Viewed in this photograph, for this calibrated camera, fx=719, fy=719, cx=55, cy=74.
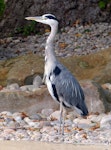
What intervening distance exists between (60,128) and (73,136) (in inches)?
15.0

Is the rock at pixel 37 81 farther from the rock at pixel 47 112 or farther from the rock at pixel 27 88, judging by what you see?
the rock at pixel 47 112

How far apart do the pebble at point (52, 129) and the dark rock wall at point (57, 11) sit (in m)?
8.33

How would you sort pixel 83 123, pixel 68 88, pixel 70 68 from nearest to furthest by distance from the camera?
pixel 68 88, pixel 83 123, pixel 70 68

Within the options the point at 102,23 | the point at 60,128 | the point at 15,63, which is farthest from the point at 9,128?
the point at 102,23

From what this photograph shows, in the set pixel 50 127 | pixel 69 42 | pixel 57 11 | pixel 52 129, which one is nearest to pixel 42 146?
pixel 52 129

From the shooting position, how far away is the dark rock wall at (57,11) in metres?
20.6

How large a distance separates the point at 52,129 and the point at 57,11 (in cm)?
1008

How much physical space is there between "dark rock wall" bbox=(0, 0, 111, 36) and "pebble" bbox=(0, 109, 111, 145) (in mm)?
8335

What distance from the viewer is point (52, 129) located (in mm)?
11031

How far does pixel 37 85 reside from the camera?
14242mm

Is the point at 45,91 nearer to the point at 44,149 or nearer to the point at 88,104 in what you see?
the point at 88,104

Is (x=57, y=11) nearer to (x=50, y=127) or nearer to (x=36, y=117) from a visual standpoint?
(x=36, y=117)

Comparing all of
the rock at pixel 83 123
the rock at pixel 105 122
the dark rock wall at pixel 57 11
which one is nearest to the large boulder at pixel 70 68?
the rock at pixel 83 123

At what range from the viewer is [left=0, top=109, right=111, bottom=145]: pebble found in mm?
10103
